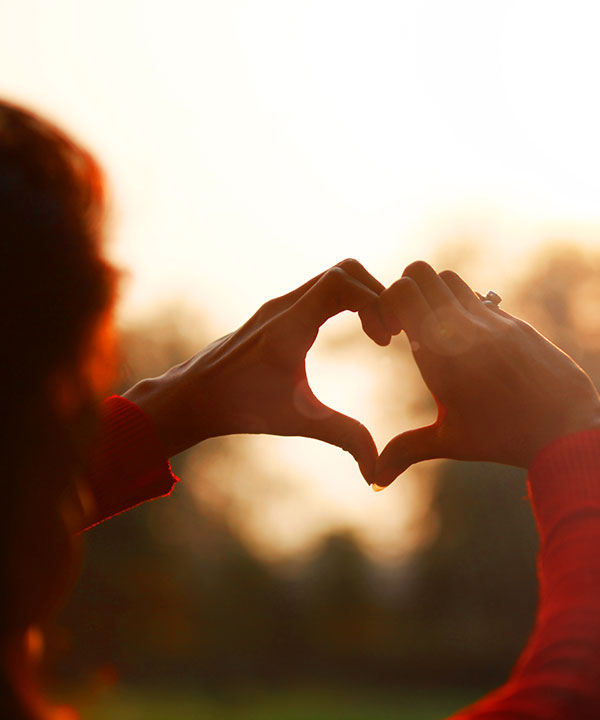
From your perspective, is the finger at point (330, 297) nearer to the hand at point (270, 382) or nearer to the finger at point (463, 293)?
the hand at point (270, 382)

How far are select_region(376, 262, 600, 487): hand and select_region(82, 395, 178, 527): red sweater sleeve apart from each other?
55cm

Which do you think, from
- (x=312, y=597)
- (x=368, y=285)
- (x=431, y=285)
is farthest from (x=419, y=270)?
(x=312, y=597)

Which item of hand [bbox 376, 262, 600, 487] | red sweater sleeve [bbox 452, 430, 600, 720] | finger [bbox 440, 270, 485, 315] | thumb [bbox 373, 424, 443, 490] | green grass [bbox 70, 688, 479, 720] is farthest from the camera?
green grass [bbox 70, 688, 479, 720]

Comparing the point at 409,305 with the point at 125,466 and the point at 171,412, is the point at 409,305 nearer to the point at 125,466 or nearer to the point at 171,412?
the point at 171,412

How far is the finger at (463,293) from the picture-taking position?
7.31 feet

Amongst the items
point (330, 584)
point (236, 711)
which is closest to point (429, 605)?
point (330, 584)

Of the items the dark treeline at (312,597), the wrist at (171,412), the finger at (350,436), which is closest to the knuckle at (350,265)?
the finger at (350,436)

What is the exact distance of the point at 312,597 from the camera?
61500 millimetres

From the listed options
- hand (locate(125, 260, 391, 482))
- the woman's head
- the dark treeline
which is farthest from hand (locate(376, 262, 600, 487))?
the dark treeline

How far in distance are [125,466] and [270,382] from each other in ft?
1.42

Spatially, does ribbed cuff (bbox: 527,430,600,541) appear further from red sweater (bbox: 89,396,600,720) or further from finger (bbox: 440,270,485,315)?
finger (bbox: 440,270,485,315)

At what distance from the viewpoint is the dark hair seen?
4.08ft

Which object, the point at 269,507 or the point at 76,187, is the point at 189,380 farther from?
the point at 269,507

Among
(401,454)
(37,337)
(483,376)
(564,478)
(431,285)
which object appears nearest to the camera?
(37,337)
